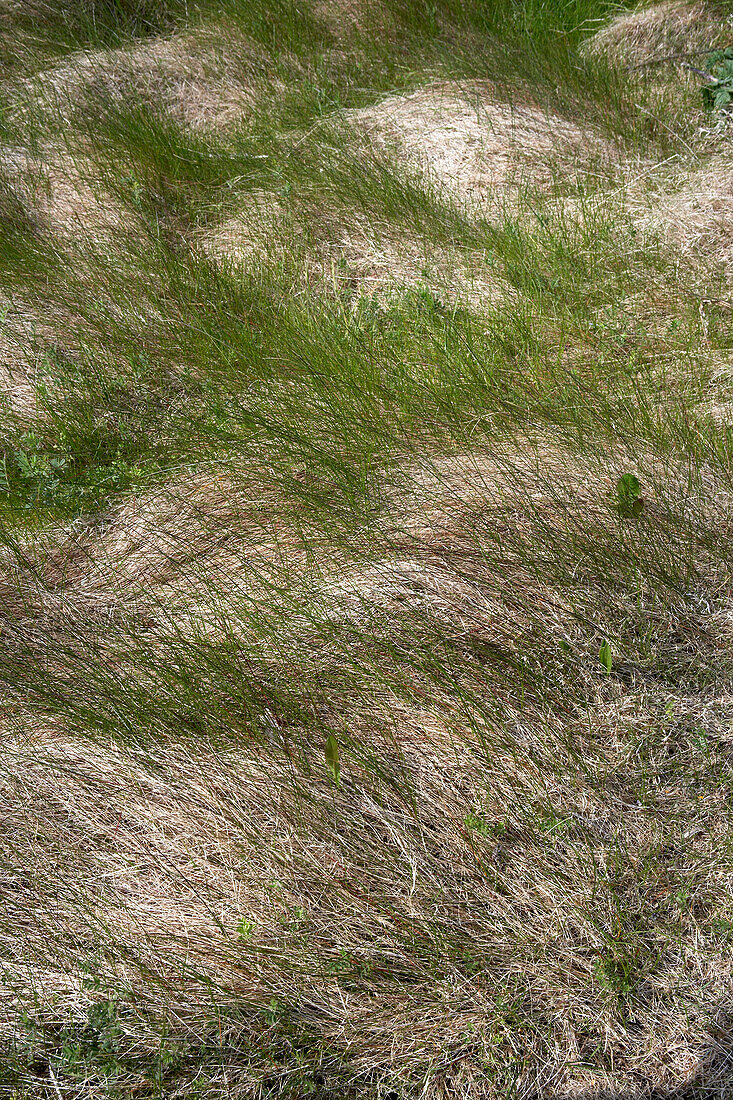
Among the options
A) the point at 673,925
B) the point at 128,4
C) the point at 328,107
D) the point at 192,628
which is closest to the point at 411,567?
the point at 192,628

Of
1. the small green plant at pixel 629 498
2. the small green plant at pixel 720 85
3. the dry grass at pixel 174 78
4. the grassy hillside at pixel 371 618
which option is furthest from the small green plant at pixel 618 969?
the dry grass at pixel 174 78

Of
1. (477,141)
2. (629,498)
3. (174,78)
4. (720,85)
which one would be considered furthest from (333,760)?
(174,78)

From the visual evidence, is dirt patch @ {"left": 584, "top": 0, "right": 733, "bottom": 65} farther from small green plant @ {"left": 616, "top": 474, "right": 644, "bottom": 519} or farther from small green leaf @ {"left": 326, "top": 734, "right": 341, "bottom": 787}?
small green leaf @ {"left": 326, "top": 734, "right": 341, "bottom": 787}

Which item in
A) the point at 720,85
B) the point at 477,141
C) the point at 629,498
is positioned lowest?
Result: the point at 629,498

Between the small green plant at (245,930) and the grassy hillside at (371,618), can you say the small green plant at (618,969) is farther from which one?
the small green plant at (245,930)

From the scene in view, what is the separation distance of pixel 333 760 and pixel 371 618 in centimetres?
39

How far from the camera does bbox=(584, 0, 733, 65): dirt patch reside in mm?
4734

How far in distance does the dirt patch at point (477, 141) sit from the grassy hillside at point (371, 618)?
0.03 metres

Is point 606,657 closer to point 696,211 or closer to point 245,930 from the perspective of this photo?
point 245,930

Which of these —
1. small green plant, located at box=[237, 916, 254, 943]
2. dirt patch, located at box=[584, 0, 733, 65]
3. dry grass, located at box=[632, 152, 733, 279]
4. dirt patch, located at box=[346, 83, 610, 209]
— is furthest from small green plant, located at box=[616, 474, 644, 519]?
dirt patch, located at box=[584, 0, 733, 65]

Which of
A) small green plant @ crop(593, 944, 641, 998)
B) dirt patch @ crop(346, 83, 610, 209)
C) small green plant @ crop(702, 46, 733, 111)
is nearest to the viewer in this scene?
small green plant @ crop(593, 944, 641, 998)

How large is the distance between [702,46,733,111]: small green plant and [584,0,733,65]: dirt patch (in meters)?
0.45

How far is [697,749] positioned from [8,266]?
3189 millimetres

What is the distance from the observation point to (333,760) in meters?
1.87
